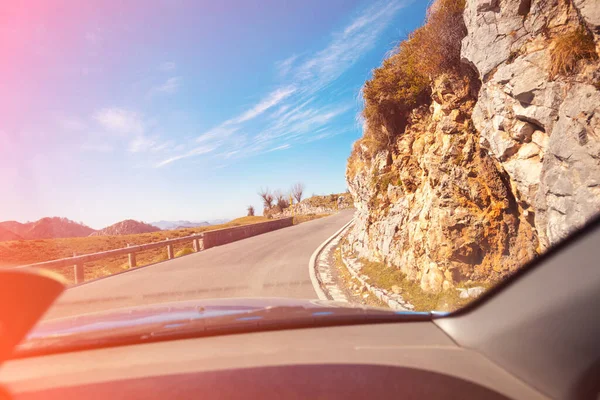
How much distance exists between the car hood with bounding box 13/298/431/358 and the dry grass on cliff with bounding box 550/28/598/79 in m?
4.35

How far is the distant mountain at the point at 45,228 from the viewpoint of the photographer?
29.8 metres

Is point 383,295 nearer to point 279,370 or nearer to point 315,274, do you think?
point 315,274

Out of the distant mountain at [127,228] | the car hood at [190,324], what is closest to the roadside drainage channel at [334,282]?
the car hood at [190,324]

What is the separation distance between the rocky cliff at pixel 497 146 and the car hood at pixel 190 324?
Answer: 3.12 metres

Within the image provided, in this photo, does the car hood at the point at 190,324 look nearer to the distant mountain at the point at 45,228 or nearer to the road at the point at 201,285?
the road at the point at 201,285

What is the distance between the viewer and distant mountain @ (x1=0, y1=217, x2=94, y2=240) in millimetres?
29755

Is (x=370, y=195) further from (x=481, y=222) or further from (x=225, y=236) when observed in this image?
(x=225, y=236)

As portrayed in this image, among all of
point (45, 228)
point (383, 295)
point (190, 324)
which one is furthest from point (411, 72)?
point (45, 228)

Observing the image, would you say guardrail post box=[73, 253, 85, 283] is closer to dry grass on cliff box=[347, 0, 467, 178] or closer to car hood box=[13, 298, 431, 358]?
dry grass on cliff box=[347, 0, 467, 178]

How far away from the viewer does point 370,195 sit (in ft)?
42.2

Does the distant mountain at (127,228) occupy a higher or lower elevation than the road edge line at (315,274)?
higher

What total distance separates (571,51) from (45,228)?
42.4 m

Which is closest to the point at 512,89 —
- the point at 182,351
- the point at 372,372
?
the point at 372,372

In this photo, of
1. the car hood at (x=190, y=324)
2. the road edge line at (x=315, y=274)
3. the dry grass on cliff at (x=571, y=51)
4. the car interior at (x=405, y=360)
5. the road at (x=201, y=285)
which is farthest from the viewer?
the road at (x=201, y=285)
